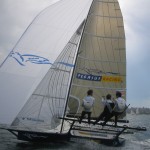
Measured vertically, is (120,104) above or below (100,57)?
below

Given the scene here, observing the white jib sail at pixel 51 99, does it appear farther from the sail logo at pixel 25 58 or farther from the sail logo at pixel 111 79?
the sail logo at pixel 111 79

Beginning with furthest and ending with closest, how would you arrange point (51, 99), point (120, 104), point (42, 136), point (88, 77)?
point (88, 77) < point (51, 99) < point (120, 104) < point (42, 136)

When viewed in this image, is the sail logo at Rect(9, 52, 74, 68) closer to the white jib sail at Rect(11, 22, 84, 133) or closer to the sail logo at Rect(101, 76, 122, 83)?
the white jib sail at Rect(11, 22, 84, 133)

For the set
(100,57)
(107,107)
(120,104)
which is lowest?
(107,107)

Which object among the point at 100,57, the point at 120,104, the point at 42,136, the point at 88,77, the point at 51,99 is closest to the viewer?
the point at 42,136

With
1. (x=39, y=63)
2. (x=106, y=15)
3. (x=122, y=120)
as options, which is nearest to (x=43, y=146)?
(x=39, y=63)

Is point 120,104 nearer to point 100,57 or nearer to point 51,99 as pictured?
point 51,99

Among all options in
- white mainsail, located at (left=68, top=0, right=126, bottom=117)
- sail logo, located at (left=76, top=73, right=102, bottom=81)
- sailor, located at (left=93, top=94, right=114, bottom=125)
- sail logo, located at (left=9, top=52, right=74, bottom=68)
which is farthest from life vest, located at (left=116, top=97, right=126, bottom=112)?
sail logo, located at (left=9, top=52, right=74, bottom=68)

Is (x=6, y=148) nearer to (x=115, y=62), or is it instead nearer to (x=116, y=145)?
(x=116, y=145)

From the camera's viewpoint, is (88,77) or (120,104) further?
(88,77)

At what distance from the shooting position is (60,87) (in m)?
17.8

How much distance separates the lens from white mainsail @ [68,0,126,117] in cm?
1873

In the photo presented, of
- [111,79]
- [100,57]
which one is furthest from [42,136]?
[100,57]

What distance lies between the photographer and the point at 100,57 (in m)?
19.4
